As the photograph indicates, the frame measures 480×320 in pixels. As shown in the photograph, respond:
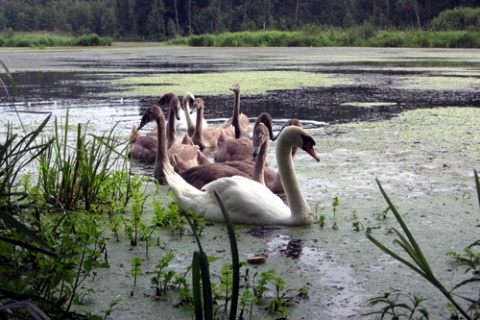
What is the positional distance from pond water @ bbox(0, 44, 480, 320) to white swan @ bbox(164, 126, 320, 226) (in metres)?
0.11

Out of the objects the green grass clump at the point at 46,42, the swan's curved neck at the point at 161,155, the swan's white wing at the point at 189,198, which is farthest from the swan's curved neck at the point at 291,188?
the green grass clump at the point at 46,42

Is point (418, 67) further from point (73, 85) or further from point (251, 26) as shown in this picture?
point (251, 26)

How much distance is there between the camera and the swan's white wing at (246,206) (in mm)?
4453

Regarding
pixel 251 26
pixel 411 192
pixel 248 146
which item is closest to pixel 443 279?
pixel 411 192

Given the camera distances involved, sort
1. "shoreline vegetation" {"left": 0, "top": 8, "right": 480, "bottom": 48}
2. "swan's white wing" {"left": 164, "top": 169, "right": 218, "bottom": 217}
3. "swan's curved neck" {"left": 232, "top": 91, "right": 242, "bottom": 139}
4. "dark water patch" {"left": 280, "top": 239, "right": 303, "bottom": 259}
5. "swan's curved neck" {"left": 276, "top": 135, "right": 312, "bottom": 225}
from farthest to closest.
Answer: "shoreline vegetation" {"left": 0, "top": 8, "right": 480, "bottom": 48}, "swan's curved neck" {"left": 232, "top": 91, "right": 242, "bottom": 139}, "swan's white wing" {"left": 164, "top": 169, "right": 218, "bottom": 217}, "swan's curved neck" {"left": 276, "top": 135, "right": 312, "bottom": 225}, "dark water patch" {"left": 280, "top": 239, "right": 303, "bottom": 259}

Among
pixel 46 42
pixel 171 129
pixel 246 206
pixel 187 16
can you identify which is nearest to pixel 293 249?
pixel 246 206

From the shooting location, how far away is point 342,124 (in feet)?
29.6

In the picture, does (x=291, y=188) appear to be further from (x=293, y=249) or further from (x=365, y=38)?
(x=365, y=38)

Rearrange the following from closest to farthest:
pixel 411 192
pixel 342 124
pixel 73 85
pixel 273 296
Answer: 1. pixel 273 296
2. pixel 411 192
3. pixel 342 124
4. pixel 73 85

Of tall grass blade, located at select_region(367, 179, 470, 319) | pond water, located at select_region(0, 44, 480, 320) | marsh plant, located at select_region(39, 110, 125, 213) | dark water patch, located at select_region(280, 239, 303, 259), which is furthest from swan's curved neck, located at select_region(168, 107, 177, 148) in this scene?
tall grass blade, located at select_region(367, 179, 470, 319)

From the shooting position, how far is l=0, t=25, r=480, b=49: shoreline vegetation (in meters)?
30.9

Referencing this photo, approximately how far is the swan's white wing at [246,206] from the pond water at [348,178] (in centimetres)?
11

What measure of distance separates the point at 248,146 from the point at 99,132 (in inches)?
92.9

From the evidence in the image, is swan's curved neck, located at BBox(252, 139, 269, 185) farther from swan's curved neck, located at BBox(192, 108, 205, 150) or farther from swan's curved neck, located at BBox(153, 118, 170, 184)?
swan's curved neck, located at BBox(192, 108, 205, 150)
